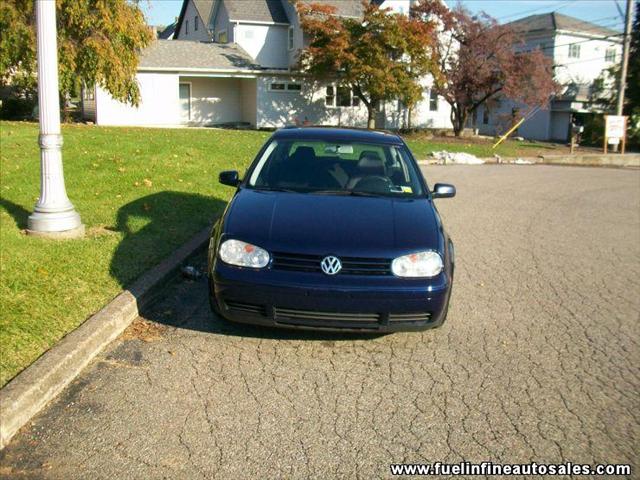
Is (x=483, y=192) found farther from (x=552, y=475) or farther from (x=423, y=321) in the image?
(x=552, y=475)

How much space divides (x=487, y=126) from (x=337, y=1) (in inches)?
638

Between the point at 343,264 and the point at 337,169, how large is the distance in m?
1.78

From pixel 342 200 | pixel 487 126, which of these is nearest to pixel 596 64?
pixel 487 126

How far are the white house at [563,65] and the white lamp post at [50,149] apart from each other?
116ft

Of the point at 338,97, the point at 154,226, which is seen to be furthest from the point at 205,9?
the point at 154,226

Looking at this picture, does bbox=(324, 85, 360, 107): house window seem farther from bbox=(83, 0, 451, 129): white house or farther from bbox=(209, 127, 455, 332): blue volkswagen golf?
bbox=(209, 127, 455, 332): blue volkswagen golf

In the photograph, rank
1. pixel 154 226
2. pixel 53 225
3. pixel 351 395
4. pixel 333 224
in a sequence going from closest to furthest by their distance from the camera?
pixel 351 395
pixel 333 224
pixel 53 225
pixel 154 226

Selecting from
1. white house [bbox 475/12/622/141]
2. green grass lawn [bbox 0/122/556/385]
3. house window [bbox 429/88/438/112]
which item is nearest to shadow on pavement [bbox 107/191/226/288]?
→ green grass lawn [bbox 0/122/556/385]

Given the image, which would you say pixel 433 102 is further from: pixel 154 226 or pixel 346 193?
pixel 346 193

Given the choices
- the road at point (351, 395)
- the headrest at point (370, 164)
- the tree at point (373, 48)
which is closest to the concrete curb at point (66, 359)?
the road at point (351, 395)

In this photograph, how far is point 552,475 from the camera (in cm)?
333

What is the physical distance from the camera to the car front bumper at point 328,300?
448cm

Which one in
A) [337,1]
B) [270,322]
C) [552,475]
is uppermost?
[337,1]

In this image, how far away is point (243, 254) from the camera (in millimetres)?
4672
